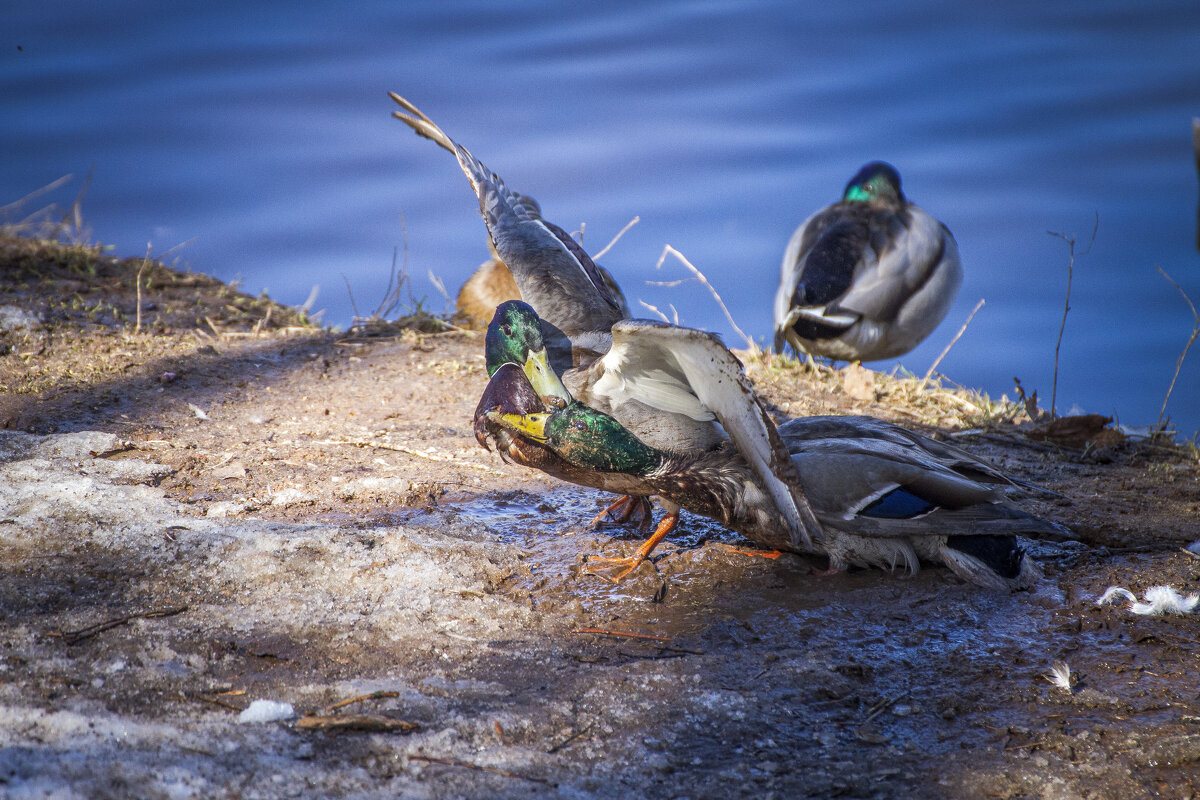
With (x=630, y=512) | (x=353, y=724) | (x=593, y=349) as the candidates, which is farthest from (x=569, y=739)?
(x=593, y=349)

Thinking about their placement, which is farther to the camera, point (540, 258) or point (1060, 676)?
point (540, 258)

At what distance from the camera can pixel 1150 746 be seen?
7.28 feet

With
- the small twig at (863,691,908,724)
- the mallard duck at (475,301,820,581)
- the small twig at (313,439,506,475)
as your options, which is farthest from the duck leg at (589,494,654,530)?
the small twig at (863,691,908,724)

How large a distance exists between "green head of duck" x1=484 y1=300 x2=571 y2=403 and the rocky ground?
1.87 ft

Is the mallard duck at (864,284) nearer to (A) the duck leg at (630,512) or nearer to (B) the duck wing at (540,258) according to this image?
(B) the duck wing at (540,258)

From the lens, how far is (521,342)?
3.62m

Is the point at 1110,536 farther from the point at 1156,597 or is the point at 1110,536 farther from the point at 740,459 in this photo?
the point at 740,459

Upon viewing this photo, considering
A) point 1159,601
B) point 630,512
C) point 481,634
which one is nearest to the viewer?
point 481,634

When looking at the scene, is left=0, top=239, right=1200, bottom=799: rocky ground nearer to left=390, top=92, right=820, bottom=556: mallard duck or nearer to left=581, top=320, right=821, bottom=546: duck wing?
left=581, top=320, right=821, bottom=546: duck wing

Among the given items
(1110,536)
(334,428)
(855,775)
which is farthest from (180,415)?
(1110,536)

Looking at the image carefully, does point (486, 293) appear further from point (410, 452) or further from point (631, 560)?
point (631, 560)

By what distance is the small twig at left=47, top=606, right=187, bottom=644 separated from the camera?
2.42 m

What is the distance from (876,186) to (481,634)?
5694 millimetres

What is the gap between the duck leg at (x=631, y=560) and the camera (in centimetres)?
321
